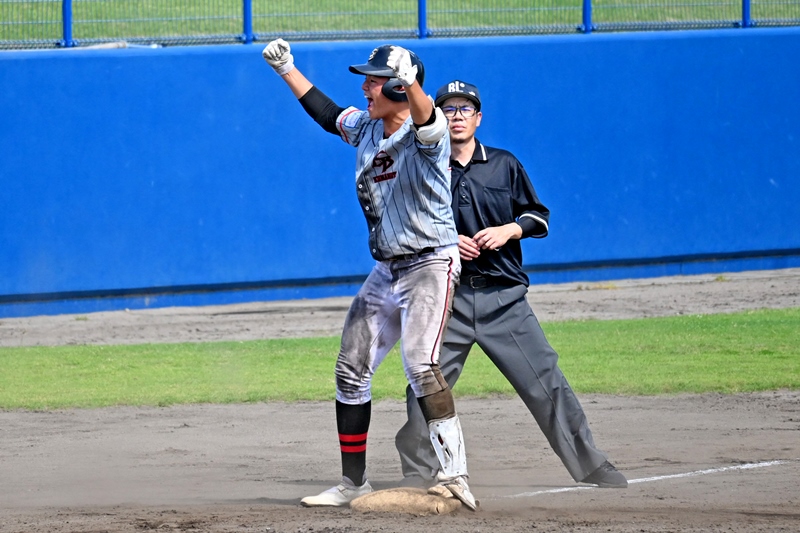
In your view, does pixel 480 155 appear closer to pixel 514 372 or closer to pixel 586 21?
pixel 514 372

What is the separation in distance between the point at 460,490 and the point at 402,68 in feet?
6.00

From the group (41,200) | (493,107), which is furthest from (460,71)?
(41,200)

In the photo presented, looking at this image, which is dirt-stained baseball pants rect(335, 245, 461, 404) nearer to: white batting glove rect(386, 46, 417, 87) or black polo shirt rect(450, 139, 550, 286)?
black polo shirt rect(450, 139, 550, 286)

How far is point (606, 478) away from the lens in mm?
5875

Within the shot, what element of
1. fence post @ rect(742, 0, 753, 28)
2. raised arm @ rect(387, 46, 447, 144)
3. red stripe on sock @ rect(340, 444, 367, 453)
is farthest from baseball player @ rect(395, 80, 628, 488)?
fence post @ rect(742, 0, 753, 28)

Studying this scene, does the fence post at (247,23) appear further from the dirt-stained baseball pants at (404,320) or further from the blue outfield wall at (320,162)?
the dirt-stained baseball pants at (404,320)

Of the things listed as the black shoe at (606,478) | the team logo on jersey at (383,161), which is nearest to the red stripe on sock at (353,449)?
the black shoe at (606,478)

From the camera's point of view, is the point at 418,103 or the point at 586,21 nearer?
the point at 418,103

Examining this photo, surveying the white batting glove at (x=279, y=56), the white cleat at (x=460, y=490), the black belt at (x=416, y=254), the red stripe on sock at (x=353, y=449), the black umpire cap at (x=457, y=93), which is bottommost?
the white cleat at (x=460, y=490)

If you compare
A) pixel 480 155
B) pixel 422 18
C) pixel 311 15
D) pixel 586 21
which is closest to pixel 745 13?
pixel 586 21

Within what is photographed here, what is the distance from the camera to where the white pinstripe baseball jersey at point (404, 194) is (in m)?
5.20

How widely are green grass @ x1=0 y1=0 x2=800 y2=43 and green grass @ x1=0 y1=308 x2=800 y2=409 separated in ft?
14.7

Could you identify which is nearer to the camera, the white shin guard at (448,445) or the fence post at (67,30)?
the white shin guard at (448,445)

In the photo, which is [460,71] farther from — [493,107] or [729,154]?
[729,154]
